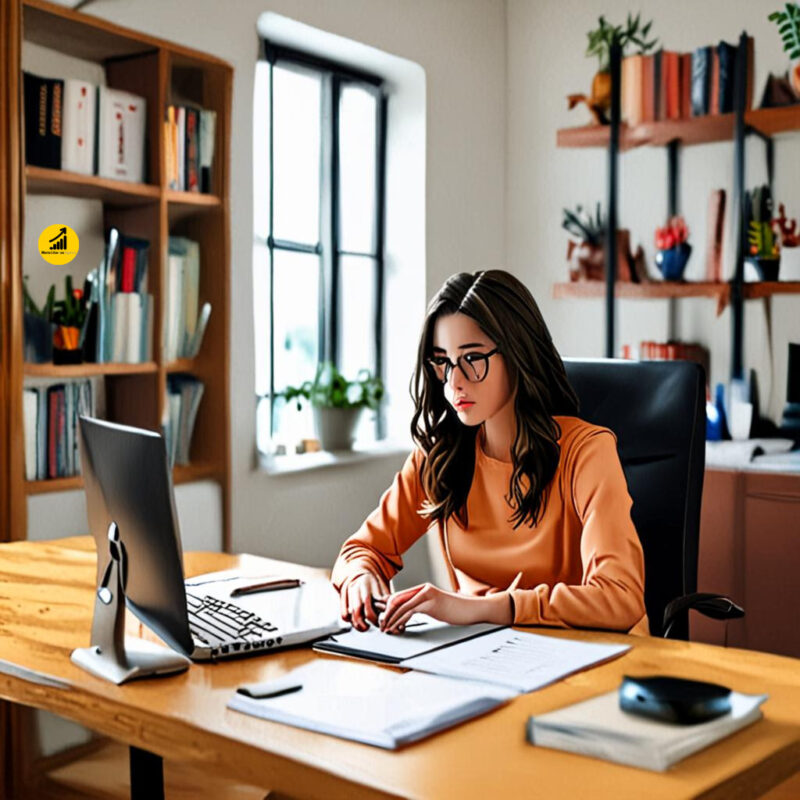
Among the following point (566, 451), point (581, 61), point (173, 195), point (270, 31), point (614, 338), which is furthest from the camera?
point (581, 61)

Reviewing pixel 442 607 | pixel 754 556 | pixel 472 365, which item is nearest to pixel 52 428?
pixel 472 365

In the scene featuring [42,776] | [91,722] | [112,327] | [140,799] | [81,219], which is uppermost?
[81,219]

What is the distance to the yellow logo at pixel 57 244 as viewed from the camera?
2.87 metres

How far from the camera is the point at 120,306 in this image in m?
2.80

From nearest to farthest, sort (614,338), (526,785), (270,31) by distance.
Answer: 1. (526,785)
2. (270,31)
3. (614,338)

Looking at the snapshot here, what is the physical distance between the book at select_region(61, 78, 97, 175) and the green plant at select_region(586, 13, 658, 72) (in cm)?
193

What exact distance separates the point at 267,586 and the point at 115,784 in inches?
47.3

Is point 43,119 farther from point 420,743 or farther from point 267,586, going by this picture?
point 420,743

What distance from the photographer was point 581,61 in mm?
4285

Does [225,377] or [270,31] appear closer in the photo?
[225,377]

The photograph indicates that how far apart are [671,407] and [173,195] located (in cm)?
151

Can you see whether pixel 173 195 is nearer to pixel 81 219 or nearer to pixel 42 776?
pixel 81 219

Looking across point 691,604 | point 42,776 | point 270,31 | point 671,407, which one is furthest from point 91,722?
point 270,31

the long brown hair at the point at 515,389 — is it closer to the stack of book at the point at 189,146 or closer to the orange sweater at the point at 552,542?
the orange sweater at the point at 552,542
